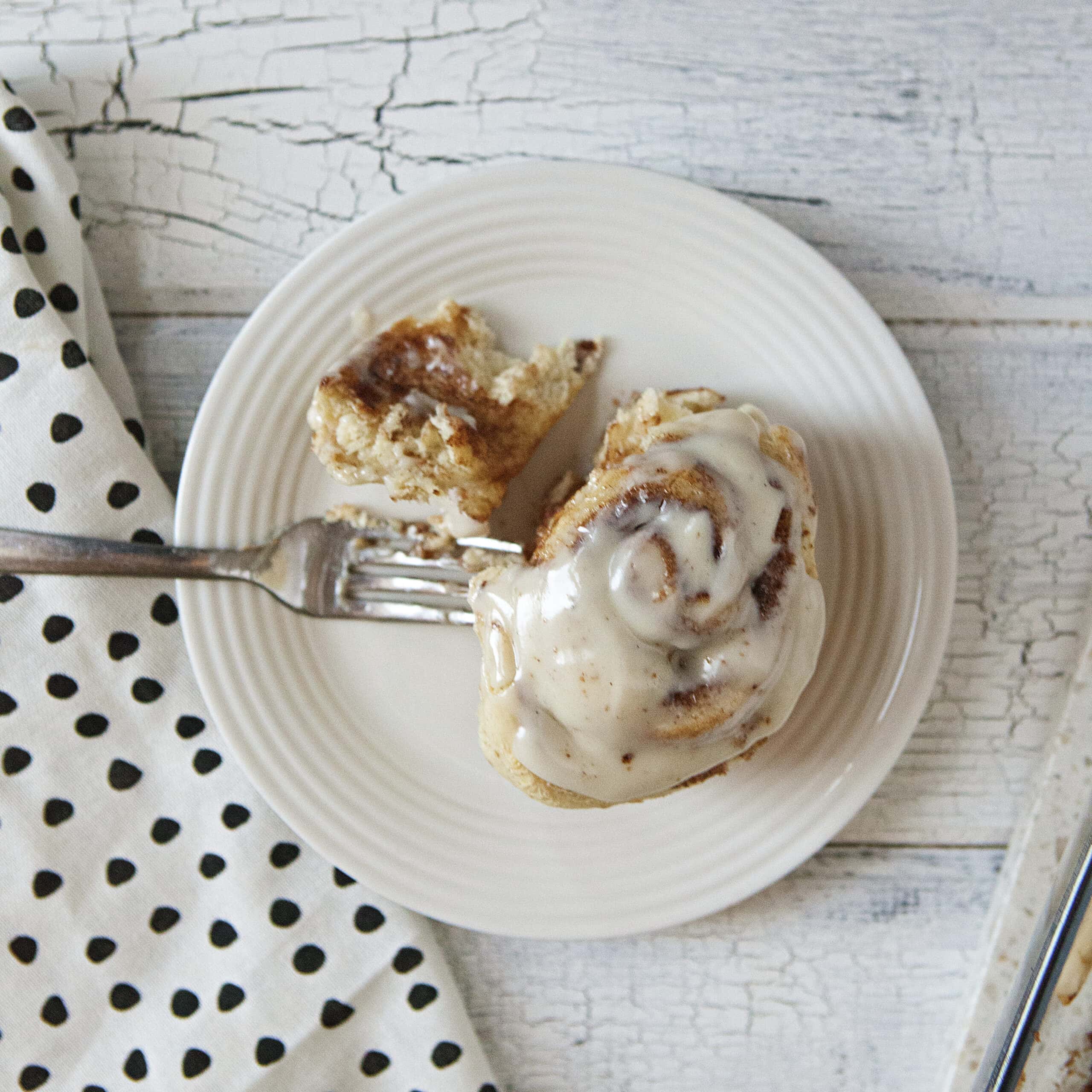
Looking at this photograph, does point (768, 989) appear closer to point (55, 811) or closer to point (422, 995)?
point (422, 995)

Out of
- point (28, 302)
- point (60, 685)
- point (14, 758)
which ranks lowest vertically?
point (14, 758)

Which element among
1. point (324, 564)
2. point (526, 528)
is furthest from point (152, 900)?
point (526, 528)

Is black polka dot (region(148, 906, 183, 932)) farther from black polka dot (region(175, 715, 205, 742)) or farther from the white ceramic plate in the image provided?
the white ceramic plate

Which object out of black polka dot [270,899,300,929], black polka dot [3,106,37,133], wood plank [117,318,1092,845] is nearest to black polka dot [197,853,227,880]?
black polka dot [270,899,300,929]

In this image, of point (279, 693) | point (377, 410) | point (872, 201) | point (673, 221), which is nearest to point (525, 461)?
point (377, 410)

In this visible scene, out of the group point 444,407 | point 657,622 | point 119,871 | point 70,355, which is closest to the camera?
point 657,622

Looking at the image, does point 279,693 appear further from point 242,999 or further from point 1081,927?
point 1081,927

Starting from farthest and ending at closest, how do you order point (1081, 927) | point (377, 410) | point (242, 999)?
point (242, 999) → point (1081, 927) → point (377, 410)
